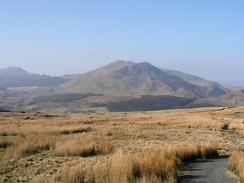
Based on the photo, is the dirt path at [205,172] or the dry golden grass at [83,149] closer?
the dirt path at [205,172]

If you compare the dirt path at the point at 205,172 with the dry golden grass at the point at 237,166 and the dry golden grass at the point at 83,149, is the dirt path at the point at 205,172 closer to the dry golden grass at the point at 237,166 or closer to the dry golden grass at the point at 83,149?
the dry golden grass at the point at 237,166

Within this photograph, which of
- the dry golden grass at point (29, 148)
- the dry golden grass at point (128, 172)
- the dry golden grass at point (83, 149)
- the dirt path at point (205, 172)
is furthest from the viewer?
the dry golden grass at point (83, 149)

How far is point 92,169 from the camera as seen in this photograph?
14367mm

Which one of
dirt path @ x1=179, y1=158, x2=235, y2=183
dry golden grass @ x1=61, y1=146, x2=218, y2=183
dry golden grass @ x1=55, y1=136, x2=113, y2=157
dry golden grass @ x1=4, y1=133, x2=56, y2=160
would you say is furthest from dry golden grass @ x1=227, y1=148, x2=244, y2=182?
dry golden grass @ x1=4, y1=133, x2=56, y2=160

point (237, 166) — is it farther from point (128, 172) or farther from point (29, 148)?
point (29, 148)

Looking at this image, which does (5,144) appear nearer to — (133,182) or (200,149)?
(200,149)

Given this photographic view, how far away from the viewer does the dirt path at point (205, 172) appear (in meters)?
14.5

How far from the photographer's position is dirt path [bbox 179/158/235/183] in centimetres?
1453

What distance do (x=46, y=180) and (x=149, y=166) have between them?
3474 mm

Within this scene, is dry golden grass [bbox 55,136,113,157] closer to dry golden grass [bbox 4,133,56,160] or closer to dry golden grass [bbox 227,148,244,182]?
dry golden grass [bbox 4,133,56,160]

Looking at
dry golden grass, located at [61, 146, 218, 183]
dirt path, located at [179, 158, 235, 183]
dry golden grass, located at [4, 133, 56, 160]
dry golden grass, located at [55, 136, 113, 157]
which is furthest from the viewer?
dry golden grass, located at [55, 136, 113, 157]

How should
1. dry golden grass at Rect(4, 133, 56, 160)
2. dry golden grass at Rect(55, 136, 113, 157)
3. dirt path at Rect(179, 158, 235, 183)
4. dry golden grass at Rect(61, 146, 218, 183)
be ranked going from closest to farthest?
dry golden grass at Rect(61, 146, 218, 183), dirt path at Rect(179, 158, 235, 183), dry golden grass at Rect(4, 133, 56, 160), dry golden grass at Rect(55, 136, 113, 157)

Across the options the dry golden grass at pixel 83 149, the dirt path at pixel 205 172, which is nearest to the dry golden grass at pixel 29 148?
the dry golden grass at pixel 83 149

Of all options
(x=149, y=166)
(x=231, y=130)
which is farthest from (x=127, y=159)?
(x=231, y=130)
